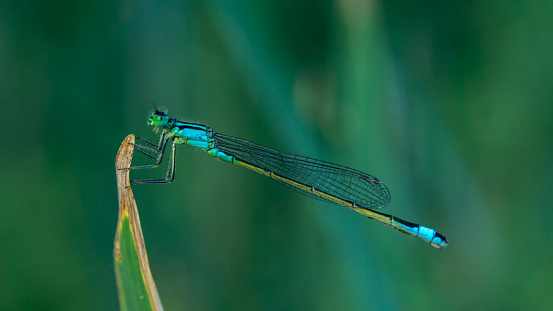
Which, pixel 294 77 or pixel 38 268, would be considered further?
pixel 294 77

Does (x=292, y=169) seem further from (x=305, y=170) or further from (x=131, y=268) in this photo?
(x=131, y=268)

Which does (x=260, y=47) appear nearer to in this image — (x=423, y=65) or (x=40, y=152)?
(x=423, y=65)

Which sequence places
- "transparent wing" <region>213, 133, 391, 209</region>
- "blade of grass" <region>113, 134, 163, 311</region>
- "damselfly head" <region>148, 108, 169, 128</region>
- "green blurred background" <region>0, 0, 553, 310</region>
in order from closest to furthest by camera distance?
"blade of grass" <region>113, 134, 163, 311</region>
"green blurred background" <region>0, 0, 553, 310</region>
"damselfly head" <region>148, 108, 169, 128</region>
"transparent wing" <region>213, 133, 391, 209</region>

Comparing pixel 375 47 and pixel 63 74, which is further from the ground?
pixel 375 47

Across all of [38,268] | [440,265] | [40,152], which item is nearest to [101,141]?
[40,152]

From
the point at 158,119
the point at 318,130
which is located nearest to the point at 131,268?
the point at 158,119

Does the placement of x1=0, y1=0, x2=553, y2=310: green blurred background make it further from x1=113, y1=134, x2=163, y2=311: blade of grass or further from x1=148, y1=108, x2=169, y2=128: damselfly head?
x1=113, y1=134, x2=163, y2=311: blade of grass

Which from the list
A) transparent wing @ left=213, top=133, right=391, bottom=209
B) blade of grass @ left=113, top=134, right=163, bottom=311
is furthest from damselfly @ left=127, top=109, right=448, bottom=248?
blade of grass @ left=113, top=134, right=163, bottom=311
